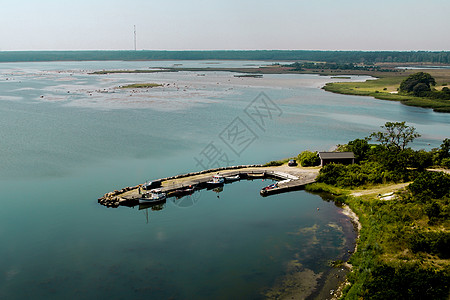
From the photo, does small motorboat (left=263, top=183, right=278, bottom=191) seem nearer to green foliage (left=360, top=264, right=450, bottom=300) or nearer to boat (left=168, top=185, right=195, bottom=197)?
boat (left=168, top=185, right=195, bottom=197)

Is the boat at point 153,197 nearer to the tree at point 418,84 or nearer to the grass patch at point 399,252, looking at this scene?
the grass patch at point 399,252

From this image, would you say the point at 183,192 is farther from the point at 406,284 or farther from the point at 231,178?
the point at 406,284

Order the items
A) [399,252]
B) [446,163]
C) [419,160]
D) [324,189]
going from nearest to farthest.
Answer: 1. [399,252]
2. [324,189]
3. [419,160]
4. [446,163]

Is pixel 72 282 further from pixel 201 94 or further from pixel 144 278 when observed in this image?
pixel 201 94

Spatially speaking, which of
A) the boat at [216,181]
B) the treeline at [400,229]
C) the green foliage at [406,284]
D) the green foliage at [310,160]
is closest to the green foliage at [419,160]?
the treeline at [400,229]

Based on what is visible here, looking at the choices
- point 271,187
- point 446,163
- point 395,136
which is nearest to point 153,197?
point 271,187

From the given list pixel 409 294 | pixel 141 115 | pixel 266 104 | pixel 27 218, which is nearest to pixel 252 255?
pixel 409 294

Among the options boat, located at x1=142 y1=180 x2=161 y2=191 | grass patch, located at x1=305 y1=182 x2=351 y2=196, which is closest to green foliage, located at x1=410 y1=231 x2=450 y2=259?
grass patch, located at x1=305 y1=182 x2=351 y2=196
